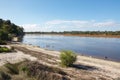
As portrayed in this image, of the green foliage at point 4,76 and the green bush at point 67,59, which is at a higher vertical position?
the green foliage at point 4,76

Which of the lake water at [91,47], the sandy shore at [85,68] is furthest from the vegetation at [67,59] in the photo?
the lake water at [91,47]

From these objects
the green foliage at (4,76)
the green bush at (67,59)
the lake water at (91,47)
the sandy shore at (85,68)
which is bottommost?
the lake water at (91,47)

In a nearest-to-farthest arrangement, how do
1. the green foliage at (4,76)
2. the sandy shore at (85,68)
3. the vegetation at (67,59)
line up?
the green foliage at (4,76) → the sandy shore at (85,68) → the vegetation at (67,59)

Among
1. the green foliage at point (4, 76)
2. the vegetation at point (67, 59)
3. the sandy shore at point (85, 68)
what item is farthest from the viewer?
the vegetation at point (67, 59)

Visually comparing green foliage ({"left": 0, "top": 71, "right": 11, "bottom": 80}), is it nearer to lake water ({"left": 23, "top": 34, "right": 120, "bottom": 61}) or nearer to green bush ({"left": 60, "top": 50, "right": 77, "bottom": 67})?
green bush ({"left": 60, "top": 50, "right": 77, "bottom": 67})

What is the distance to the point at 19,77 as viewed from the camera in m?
12.8

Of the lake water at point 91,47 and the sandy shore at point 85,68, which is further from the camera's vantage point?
the lake water at point 91,47

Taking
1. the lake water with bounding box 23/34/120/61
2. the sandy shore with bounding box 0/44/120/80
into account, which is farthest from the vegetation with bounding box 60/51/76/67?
the lake water with bounding box 23/34/120/61

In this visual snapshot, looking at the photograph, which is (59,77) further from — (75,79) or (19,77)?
(19,77)

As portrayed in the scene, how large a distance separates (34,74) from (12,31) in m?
97.0

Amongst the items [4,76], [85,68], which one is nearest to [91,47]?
[85,68]

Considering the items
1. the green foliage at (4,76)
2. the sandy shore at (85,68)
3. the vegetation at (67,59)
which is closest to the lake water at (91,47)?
the sandy shore at (85,68)

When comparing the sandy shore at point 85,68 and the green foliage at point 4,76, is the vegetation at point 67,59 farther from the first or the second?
the green foliage at point 4,76

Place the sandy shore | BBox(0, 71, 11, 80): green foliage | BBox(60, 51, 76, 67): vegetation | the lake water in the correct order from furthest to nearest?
the lake water → BBox(60, 51, 76, 67): vegetation → the sandy shore → BBox(0, 71, 11, 80): green foliage
